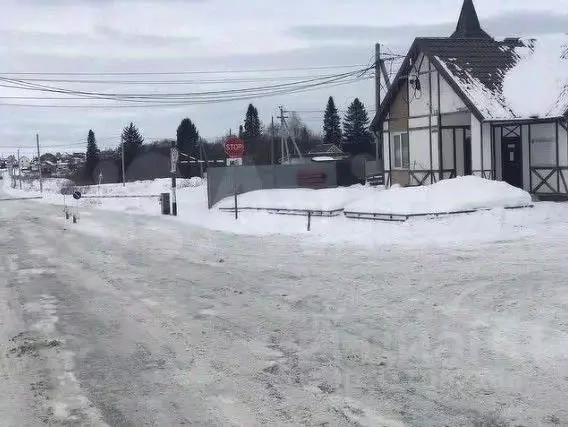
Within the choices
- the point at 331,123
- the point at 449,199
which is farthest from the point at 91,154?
the point at 449,199

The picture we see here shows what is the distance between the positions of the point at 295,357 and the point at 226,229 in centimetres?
1486

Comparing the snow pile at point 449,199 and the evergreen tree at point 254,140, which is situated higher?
the evergreen tree at point 254,140

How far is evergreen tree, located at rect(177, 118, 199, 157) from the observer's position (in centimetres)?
9419

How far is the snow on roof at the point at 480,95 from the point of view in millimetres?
24486

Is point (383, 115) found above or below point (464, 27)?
below

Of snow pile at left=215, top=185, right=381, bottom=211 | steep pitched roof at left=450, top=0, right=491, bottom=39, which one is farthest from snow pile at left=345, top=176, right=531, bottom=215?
steep pitched roof at left=450, top=0, right=491, bottom=39

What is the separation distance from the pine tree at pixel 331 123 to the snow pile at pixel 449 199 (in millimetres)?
85221

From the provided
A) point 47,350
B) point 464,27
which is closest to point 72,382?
point 47,350

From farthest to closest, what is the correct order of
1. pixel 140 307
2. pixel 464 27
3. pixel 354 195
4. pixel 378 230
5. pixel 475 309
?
pixel 464 27
pixel 354 195
pixel 378 230
pixel 140 307
pixel 475 309

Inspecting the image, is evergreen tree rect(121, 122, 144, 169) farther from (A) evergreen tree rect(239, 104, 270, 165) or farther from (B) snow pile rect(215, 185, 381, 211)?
(B) snow pile rect(215, 185, 381, 211)

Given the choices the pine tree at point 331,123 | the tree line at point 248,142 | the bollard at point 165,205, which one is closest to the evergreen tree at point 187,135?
the tree line at point 248,142

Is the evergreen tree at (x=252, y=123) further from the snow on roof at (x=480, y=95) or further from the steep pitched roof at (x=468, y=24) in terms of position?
the snow on roof at (x=480, y=95)

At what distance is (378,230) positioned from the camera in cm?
1841

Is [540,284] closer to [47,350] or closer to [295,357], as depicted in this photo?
[295,357]
